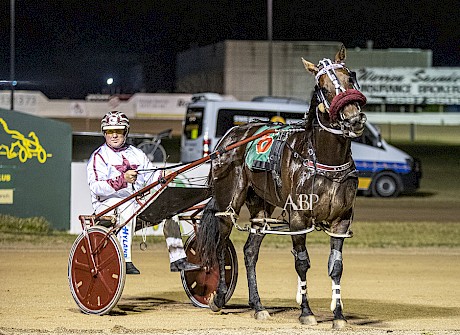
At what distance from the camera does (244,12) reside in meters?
81.4

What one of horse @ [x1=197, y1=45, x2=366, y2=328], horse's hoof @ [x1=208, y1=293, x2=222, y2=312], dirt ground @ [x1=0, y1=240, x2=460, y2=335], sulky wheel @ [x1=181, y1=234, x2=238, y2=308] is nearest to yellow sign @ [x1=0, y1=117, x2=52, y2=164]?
dirt ground @ [x1=0, y1=240, x2=460, y2=335]

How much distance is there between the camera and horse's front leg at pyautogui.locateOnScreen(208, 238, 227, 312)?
9031mm

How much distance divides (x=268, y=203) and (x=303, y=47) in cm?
4336

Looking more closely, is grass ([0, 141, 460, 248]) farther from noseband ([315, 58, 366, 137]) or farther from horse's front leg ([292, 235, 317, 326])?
noseband ([315, 58, 366, 137])

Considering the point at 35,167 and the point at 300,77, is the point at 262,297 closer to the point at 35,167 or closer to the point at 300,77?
the point at 35,167

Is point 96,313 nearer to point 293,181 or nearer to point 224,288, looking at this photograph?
point 224,288

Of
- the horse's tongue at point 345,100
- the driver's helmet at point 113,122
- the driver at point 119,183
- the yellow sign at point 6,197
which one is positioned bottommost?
the yellow sign at point 6,197

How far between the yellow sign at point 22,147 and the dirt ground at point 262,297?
164 centimetres

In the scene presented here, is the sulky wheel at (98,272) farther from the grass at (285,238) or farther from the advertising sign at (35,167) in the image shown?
the advertising sign at (35,167)

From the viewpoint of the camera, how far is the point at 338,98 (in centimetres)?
788

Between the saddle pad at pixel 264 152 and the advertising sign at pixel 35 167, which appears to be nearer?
the saddle pad at pixel 264 152

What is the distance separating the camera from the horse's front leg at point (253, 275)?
866cm

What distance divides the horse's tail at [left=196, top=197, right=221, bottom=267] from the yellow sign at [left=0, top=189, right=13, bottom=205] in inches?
289

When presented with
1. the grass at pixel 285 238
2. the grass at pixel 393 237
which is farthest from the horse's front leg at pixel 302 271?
the grass at pixel 393 237
